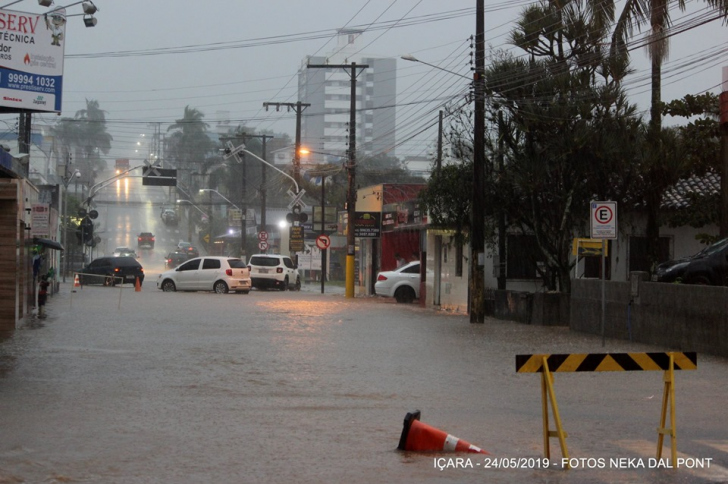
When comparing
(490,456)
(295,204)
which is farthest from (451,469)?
(295,204)

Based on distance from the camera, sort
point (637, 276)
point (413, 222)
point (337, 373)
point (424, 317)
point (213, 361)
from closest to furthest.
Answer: point (337, 373)
point (213, 361)
point (637, 276)
point (424, 317)
point (413, 222)

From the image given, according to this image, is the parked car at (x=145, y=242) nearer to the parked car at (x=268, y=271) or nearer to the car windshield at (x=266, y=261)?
the parked car at (x=268, y=271)

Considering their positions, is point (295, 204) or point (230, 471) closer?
point (230, 471)

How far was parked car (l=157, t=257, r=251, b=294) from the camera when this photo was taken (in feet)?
149

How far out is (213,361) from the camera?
17.0 meters

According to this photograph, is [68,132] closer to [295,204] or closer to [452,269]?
[295,204]

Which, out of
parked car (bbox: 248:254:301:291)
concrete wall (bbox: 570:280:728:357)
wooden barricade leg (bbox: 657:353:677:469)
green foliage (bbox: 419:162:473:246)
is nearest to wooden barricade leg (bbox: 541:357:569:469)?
wooden barricade leg (bbox: 657:353:677:469)

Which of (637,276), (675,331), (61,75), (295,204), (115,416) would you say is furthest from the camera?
(295,204)

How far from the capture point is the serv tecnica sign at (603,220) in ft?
67.2

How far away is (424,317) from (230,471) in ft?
72.0

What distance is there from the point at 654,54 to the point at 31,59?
17.3 metres

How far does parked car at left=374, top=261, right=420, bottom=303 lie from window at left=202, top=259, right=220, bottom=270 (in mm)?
8997

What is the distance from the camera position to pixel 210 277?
150 ft

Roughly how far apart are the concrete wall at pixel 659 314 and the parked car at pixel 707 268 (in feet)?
5.33
